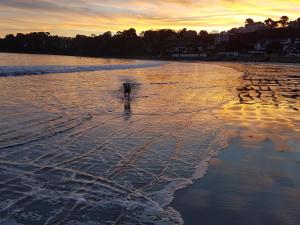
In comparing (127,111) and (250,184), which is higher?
(250,184)

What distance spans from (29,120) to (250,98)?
10.4 meters

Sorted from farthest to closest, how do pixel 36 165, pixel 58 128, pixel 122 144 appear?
pixel 58 128, pixel 122 144, pixel 36 165

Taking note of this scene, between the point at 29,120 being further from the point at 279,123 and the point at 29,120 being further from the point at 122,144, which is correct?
the point at 279,123

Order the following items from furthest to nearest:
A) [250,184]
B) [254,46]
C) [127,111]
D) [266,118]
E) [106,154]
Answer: [254,46] < [127,111] < [266,118] < [106,154] < [250,184]

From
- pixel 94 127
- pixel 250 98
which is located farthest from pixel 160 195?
pixel 250 98

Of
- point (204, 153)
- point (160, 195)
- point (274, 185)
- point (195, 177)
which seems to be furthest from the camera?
point (204, 153)

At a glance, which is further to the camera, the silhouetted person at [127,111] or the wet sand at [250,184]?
the silhouetted person at [127,111]

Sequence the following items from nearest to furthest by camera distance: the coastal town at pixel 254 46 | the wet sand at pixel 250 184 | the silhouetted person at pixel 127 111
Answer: the wet sand at pixel 250 184 → the silhouetted person at pixel 127 111 → the coastal town at pixel 254 46

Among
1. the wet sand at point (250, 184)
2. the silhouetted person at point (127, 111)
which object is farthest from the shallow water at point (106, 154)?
the wet sand at point (250, 184)

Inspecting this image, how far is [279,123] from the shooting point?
1123 centimetres

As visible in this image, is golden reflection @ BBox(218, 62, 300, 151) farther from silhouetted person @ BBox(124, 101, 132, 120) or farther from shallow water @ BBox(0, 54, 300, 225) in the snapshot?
silhouetted person @ BBox(124, 101, 132, 120)

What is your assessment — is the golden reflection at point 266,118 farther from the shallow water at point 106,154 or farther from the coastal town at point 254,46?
the coastal town at point 254,46

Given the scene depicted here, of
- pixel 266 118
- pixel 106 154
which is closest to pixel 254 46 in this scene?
pixel 266 118

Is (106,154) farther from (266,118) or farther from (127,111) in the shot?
(266,118)
